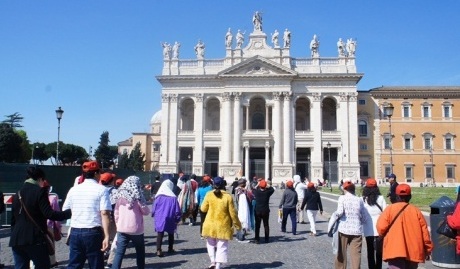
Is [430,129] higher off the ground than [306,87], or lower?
lower

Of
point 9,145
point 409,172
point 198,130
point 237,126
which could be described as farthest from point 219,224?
point 9,145

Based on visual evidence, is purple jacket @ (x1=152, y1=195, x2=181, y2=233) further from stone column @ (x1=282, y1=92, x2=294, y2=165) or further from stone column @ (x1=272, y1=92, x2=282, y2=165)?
stone column @ (x1=272, y1=92, x2=282, y2=165)

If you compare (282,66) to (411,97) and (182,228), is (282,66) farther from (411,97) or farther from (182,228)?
(182,228)

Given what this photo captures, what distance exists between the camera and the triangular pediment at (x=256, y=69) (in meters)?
52.4

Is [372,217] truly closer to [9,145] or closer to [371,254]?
[371,254]

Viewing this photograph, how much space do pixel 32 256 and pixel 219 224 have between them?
348 cm

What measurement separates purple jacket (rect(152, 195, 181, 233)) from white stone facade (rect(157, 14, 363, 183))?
42.0 meters

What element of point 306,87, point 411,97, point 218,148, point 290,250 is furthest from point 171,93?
point 290,250

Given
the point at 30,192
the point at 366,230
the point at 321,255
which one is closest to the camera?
the point at 30,192

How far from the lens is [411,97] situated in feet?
180

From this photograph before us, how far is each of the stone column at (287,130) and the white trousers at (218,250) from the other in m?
44.3

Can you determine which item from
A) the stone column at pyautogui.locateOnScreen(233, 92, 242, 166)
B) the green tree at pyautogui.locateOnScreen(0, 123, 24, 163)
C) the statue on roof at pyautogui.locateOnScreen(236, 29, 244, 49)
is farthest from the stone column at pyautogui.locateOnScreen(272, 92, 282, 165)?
the green tree at pyautogui.locateOnScreen(0, 123, 24, 163)

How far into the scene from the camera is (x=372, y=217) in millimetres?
8031

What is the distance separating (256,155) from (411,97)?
2090 cm
